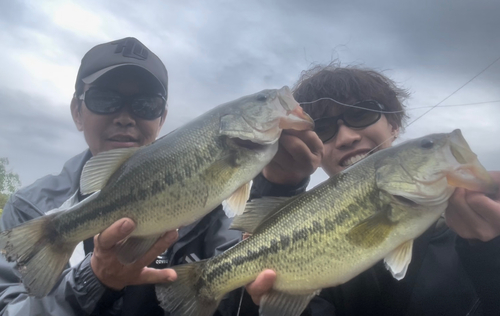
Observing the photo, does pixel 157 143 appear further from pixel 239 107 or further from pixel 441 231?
pixel 441 231

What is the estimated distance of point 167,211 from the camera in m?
2.12

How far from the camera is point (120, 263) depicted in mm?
2336

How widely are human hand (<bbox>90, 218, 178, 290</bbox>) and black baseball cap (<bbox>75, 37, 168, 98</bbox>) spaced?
2.09m

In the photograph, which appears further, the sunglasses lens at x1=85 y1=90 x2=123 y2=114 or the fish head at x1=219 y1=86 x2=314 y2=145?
the sunglasses lens at x1=85 y1=90 x2=123 y2=114

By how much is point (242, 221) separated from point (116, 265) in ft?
3.13

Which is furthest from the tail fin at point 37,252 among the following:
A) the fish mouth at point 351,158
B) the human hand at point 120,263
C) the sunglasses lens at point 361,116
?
the sunglasses lens at point 361,116

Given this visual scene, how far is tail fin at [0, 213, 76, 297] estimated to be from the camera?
6.88 feet

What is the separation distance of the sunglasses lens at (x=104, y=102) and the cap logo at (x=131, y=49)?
0.67m

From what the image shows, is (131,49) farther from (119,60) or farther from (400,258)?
(400,258)

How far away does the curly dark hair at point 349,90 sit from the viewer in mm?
3484

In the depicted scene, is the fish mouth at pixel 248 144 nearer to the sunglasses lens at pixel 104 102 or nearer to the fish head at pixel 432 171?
the fish head at pixel 432 171

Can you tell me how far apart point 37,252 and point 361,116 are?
2898mm

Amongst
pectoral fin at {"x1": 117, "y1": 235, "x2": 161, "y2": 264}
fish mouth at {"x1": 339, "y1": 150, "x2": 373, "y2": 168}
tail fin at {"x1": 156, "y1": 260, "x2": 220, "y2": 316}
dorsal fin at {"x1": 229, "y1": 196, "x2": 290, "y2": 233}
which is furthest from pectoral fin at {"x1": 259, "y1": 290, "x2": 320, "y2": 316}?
fish mouth at {"x1": 339, "y1": 150, "x2": 373, "y2": 168}

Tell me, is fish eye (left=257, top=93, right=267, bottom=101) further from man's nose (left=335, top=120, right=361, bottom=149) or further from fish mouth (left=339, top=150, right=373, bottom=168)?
fish mouth (left=339, top=150, right=373, bottom=168)
